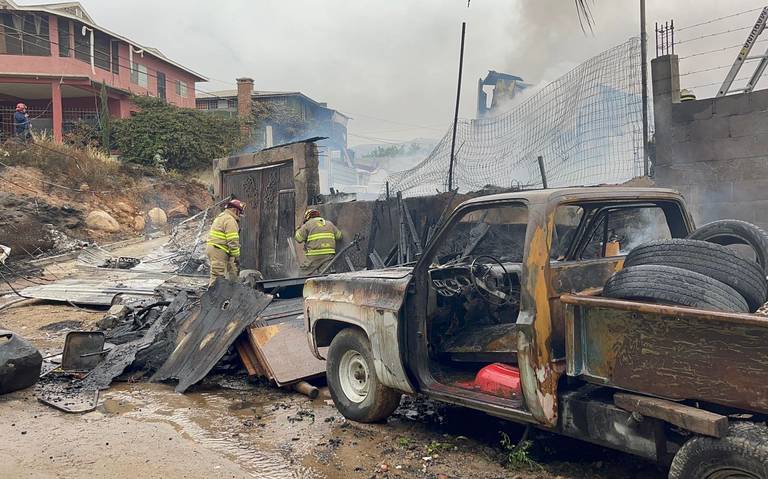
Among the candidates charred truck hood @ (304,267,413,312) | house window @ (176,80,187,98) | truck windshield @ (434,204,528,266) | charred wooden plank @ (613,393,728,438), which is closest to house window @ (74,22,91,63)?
house window @ (176,80,187,98)

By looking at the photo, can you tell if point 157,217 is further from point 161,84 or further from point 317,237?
point 161,84

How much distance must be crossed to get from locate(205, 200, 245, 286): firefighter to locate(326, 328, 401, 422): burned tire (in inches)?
191

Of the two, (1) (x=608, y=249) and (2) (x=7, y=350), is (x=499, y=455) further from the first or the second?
(2) (x=7, y=350)

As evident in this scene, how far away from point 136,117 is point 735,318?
28167 millimetres

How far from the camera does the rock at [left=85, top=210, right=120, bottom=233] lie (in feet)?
64.0

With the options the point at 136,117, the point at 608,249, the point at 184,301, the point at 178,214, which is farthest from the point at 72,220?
the point at 608,249

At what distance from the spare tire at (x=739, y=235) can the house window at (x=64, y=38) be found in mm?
29792

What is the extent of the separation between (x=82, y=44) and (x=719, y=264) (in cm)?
3140

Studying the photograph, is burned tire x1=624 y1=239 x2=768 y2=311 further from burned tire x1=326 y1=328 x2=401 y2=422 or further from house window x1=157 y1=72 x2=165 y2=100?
house window x1=157 y1=72 x2=165 y2=100

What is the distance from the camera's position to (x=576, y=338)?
11.0 feet

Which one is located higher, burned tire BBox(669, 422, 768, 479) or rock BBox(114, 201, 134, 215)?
rock BBox(114, 201, 134, 215)

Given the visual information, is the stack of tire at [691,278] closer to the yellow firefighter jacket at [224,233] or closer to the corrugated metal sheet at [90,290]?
the yellow firefighter jacket at [224,233]

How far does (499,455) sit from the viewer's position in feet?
14.0

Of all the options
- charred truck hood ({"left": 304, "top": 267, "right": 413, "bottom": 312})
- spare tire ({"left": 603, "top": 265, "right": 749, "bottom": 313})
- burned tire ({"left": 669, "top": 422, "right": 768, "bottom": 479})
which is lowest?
burned tire ({"left": 669, "top": 422, "right": 768, "bottom": 479})
